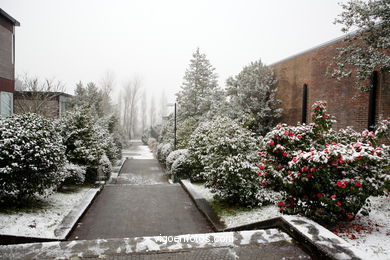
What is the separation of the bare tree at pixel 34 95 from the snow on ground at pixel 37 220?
14.5 metres

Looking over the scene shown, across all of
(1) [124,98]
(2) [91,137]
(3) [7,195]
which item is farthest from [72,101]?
(1) [124,98]

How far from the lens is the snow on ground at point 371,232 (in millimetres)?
3520

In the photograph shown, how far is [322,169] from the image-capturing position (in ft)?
14.3

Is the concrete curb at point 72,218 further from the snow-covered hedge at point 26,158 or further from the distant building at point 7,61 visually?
the distant building at point 7,61

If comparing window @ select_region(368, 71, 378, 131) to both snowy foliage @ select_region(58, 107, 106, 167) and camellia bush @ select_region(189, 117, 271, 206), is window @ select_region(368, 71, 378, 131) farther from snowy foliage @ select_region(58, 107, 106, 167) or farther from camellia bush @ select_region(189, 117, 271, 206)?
snowy foliage @ select_region(58, 107, 106, 167)

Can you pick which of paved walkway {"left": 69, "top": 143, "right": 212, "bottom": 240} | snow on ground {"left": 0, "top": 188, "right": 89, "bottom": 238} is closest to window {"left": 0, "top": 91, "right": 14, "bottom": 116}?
paved walkway {"left": 69, "top": 143, "right": 212, "bottom": 240}

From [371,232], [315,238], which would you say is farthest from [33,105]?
[371,232]

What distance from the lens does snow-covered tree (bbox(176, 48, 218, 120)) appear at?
23.2m

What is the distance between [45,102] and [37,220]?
1780 centimetres

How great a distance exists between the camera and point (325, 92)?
12.6 metres

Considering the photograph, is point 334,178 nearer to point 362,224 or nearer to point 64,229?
point 362,224

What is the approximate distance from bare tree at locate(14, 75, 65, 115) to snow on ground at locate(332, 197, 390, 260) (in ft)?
67.1

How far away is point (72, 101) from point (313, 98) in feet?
72.7

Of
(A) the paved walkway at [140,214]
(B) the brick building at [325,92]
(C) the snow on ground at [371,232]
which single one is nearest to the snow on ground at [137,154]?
(B) the brick building at [325,92]
